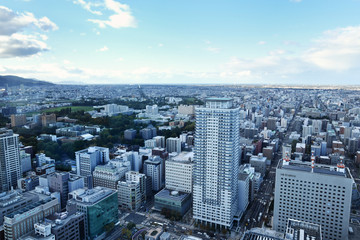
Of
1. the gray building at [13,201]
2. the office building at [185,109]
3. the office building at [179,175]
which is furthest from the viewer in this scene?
the office building at [185,109]

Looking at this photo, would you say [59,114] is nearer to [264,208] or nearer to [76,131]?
[76,131]

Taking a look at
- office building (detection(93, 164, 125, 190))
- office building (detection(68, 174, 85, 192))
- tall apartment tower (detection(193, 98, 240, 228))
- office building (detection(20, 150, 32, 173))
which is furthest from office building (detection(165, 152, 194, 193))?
office building (detection(20, 150, 32, 173))

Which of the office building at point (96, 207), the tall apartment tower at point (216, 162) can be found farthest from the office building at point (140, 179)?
the tall apartment tower at point (216, 162)

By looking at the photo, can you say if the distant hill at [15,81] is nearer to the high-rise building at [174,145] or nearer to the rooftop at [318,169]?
the high-rise building at [174,145]

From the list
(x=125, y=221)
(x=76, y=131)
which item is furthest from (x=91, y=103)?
(x=125, y=221)

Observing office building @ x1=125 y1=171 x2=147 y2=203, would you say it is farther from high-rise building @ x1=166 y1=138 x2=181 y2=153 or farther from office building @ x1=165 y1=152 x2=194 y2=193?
high-rise building @ x1=166 y1=138 x2=181 y2=153

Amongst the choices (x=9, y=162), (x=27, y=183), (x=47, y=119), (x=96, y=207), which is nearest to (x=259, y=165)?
(x=96, y=207)

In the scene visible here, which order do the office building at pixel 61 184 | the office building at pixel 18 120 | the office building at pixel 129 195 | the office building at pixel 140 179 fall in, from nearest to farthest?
the office building at pixel 61 184 < the office building at pixel 129 195 < the office building at pixel 140 179 < the office building at pixel 18 120
